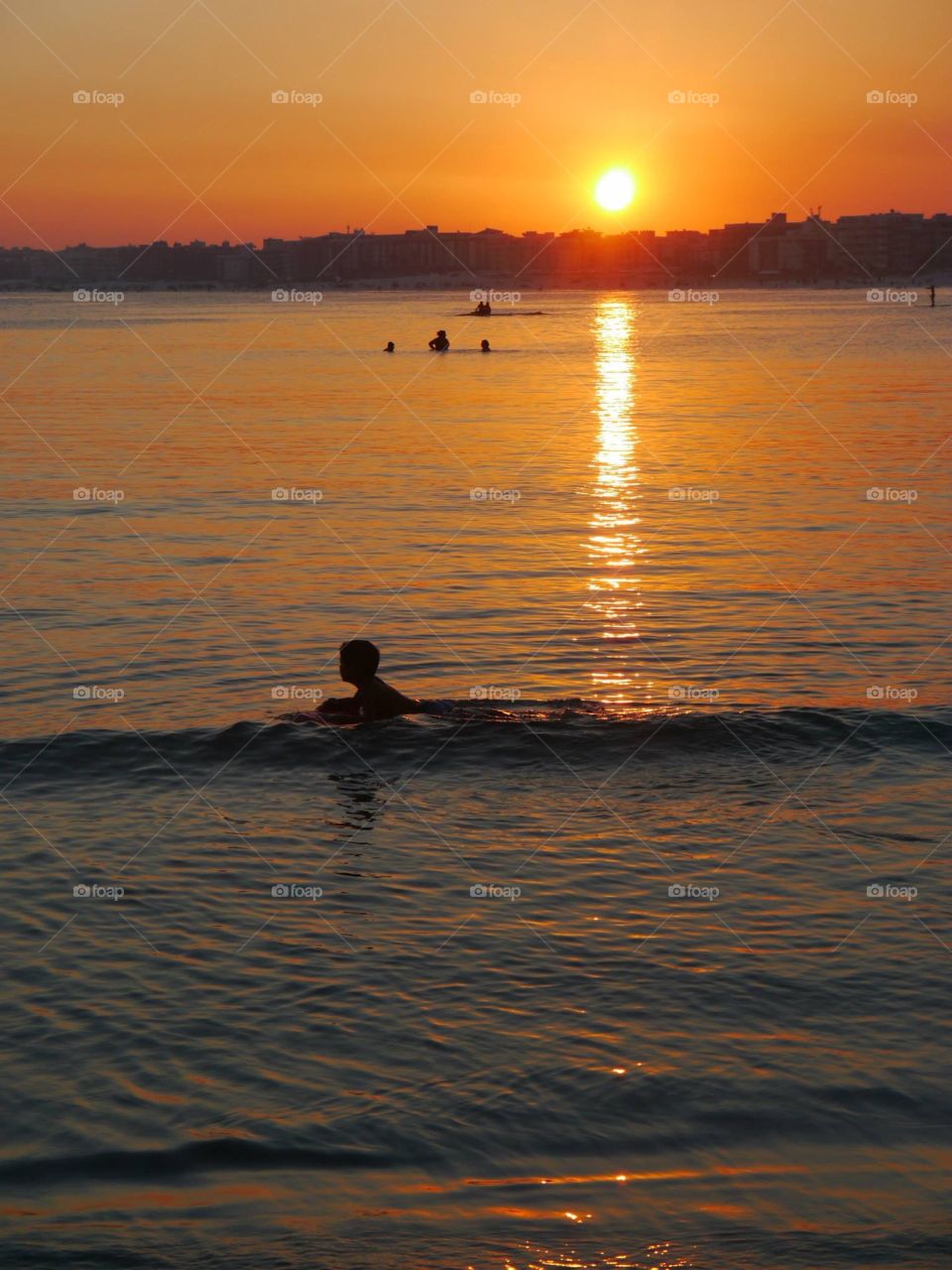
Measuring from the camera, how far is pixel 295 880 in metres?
12.5

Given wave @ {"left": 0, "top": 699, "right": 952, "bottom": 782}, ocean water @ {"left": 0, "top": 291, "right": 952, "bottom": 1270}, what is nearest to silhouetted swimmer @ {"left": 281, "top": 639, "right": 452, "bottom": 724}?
wave @ {"left": 0, "top": 699, "right": 952, "bottom": 782}

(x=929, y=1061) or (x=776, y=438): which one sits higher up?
(x=776, y=438)

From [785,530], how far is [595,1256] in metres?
23.5

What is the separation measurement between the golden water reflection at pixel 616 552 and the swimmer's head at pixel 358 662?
9.48ft

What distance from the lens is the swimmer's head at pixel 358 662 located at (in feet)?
54.5

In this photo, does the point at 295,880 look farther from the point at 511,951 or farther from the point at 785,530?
the point at 785,530

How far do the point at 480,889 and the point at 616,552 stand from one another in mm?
16144

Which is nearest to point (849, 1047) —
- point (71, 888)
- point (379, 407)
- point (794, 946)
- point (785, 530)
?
point (794, 946)

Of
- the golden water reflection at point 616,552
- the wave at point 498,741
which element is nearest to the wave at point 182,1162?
the wave at point 498,741

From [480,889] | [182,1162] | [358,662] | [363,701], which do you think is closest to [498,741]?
[363,701]

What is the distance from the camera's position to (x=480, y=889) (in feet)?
40.1

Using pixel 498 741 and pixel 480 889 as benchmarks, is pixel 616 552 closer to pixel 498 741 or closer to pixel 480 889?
pixel 498 741

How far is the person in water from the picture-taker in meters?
16.7

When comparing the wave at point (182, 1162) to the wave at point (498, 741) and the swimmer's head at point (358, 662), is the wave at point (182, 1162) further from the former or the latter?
the swimmer's head at point (358, 662)
